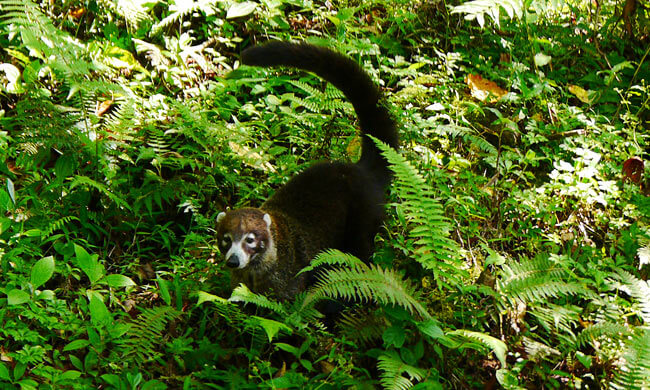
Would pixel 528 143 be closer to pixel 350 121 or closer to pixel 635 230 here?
pixel 635 230

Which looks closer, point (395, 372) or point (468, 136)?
point (395, 372)

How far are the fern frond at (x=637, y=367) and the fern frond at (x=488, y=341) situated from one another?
2.43 feet

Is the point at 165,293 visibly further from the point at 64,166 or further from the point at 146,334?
the point at 64,166

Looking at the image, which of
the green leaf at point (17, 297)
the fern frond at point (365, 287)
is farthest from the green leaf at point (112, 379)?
the fern frond at point (365, 287)

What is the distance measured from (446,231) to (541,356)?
1.08 meters

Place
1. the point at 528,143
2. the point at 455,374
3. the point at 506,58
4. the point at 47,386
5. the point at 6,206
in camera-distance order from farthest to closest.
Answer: the point at 506,58 → the point at 528,143 → the point at 6,206 → the point at 455,374 → the point at 47,386

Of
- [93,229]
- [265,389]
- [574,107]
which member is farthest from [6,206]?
[574,107]

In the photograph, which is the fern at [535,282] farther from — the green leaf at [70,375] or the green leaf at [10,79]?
the green leaf at [10,79]

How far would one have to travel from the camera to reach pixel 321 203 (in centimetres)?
535

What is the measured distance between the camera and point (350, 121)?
263 inches

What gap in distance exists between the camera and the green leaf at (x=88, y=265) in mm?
4355

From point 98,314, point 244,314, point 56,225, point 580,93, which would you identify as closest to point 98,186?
point 56,225

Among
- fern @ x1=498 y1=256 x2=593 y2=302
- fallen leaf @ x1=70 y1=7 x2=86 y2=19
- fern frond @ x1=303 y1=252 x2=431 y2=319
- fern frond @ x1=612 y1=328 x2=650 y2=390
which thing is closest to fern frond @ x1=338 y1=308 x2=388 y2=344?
fern frond @ x1=303 y1=252 x2=431 y2=319

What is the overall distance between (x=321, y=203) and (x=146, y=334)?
1.88 meters
